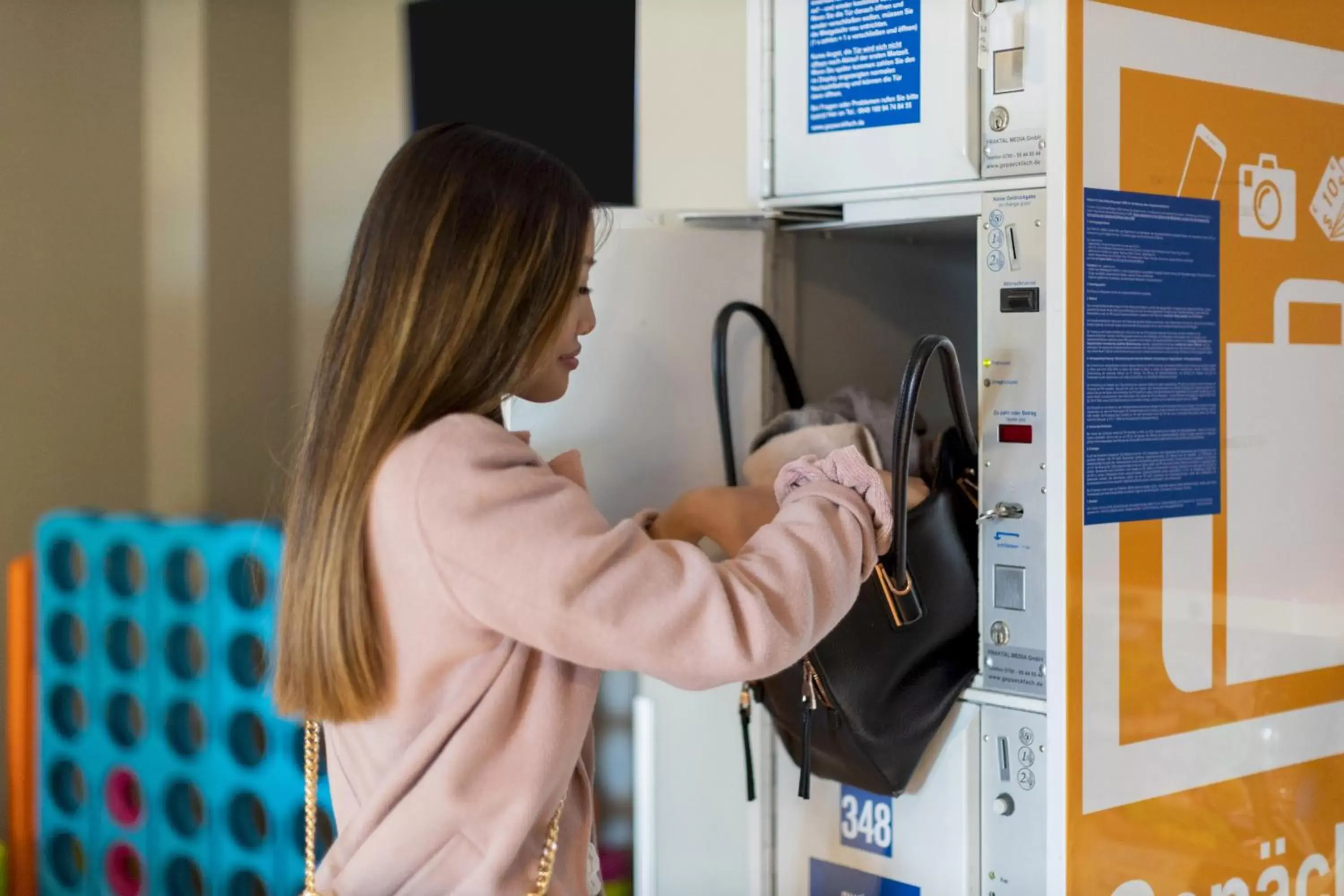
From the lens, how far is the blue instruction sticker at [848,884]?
69.3 inches

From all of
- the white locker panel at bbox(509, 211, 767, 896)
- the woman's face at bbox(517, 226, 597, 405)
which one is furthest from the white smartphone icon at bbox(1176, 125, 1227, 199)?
the woman's face at bbox(517, 226, 597, 405)

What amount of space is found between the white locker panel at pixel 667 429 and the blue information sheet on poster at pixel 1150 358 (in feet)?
1.87

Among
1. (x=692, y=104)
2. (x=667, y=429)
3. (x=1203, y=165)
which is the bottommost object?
(x=667, y=429)

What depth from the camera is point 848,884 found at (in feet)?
5.98

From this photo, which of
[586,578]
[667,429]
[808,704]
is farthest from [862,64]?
[586,578]

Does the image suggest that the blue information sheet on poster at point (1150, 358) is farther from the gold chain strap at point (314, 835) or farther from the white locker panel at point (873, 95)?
the gold chain strap at point (314, 835)

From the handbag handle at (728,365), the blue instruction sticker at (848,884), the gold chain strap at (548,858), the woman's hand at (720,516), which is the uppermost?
the handbag handle at (728,365)

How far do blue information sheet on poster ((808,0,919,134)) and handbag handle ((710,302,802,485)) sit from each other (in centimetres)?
25

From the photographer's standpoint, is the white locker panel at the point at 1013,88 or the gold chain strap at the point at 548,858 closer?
the gold chain strap at the point at 548,858

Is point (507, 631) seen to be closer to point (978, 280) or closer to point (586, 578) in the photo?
point (586, 578)

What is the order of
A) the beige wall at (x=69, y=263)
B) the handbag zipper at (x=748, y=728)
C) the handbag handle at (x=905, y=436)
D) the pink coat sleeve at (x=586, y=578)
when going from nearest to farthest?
the pink coat sleeve at (x=586, y=578)
the handbag handle at (x=905, y=436)
the handbag zipper at (x=748, y=728)
the beige wall at (x=69, y=263)

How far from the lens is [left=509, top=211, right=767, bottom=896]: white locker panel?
186 centimetres

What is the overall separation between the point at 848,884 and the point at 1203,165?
1.00m

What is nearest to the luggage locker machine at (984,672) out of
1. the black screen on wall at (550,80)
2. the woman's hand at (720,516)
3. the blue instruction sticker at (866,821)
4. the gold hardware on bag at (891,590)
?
the blue instruction sticker at (866,821)
